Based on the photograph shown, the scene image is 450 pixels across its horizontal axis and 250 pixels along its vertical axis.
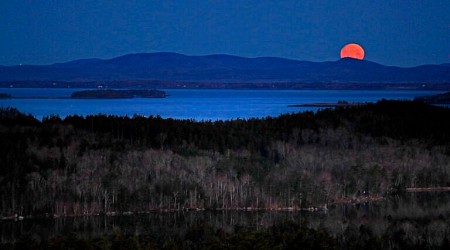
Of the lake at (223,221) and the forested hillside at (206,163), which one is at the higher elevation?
the forested hillside at (206,163)

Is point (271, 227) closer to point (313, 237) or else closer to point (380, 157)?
point (313, 237)

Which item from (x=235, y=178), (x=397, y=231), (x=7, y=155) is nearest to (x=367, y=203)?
(x=235, y=178)

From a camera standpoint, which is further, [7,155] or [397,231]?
[7,155]

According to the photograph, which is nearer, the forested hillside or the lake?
the lake

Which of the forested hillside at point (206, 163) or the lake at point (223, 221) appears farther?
the forested hillside at point (206, 163)

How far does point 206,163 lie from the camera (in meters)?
44.5

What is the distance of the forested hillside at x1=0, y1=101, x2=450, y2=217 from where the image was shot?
3909cm

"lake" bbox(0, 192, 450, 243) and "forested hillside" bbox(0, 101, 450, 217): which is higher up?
"forested hillside" bbox(0, 101, 450, 217)

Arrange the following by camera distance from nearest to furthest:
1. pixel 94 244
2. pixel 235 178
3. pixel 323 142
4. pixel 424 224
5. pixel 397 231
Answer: pixel 94 244 → pixel 397 231 → pixel 424 224 → pixel 235 178 → pixel 323 142

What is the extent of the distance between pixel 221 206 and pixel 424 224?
32.4ft

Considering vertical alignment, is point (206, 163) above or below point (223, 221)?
above

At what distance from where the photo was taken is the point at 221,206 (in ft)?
131

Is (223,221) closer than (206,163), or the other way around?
(223,221)

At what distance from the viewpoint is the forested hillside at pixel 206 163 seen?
1539 inches
